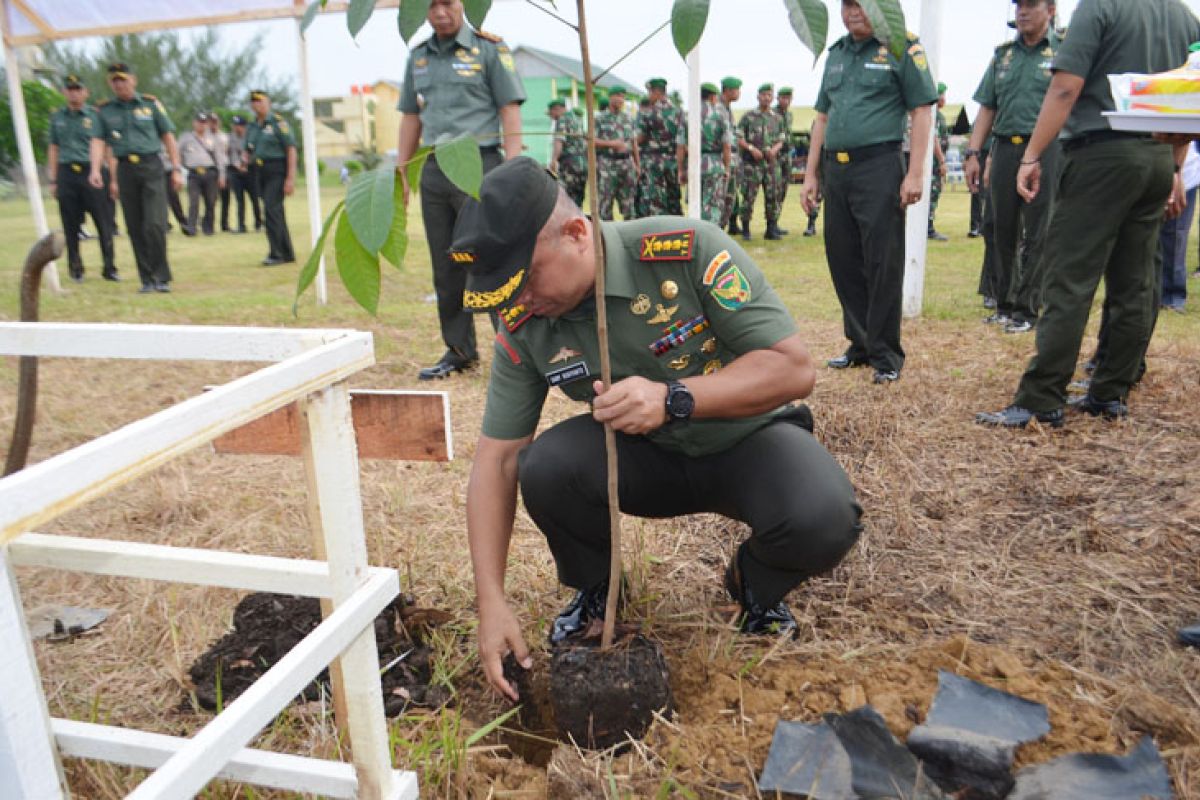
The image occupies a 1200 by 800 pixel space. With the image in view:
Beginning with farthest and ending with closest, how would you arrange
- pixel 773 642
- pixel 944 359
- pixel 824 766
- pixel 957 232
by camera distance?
pixel 957 232 → pixel 944 359 → pixel 773 642 → pixel 824 766

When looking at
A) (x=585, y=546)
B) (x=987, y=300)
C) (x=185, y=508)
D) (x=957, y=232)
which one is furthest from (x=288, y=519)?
(x=957, y=232)

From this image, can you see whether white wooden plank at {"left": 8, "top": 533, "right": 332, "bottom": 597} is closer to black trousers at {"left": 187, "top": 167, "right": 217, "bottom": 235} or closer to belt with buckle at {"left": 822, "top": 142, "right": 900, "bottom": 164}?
belt with buckle at {"left": 822, "top": 142, "right": 900, "bottom": 164}

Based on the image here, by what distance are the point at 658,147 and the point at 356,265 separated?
33.1ft

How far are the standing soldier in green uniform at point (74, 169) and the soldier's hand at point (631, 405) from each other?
7897 millimetres

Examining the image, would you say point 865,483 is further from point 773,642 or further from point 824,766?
point 824,766

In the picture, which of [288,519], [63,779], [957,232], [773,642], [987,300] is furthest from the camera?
[957,232]

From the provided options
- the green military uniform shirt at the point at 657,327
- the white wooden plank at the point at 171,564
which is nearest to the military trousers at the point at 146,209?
the green military uniform shirt at the point at 657,327

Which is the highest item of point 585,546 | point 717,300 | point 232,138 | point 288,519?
point 232,138

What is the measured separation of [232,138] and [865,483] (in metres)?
13.4

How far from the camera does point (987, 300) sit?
5992 millimetres

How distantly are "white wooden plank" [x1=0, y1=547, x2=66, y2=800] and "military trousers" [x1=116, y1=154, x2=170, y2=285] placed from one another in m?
7.67

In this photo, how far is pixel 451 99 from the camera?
4.11 metres

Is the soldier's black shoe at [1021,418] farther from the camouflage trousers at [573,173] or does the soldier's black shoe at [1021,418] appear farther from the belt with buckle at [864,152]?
the camouflage trousers at [573,173]

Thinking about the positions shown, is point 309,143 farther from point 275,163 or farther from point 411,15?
point 411,15
